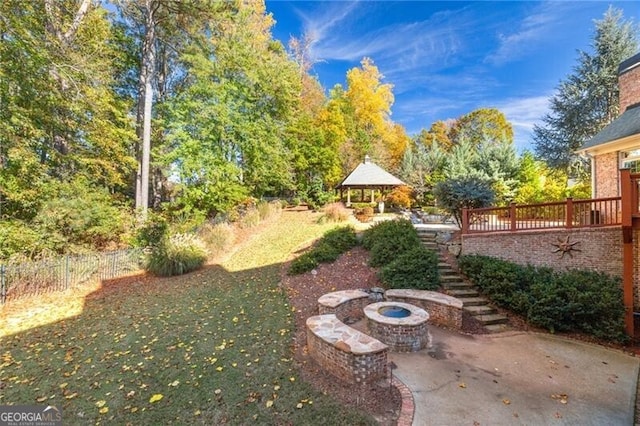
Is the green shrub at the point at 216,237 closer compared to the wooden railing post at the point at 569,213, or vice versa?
the wooden railing post at the point at 569,213

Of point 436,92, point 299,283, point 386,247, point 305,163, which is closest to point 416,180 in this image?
point 436,92

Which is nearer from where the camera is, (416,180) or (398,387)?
(398,387)

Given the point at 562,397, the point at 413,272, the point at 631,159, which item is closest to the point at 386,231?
the point at 413,272

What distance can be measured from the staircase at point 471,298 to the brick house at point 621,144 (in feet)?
22.6

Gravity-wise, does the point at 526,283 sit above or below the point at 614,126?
below

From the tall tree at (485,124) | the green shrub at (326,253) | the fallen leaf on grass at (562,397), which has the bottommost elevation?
the fallen leaf on grass at (562,397)

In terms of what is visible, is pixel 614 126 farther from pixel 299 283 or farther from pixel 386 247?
pixel 299 283

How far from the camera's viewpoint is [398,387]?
4203mm

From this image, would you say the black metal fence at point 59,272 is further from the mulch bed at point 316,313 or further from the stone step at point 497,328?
the stone step at point 497,328

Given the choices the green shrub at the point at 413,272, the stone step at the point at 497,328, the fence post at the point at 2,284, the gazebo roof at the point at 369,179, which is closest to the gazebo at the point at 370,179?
the gazebo roof at the point at 369,179

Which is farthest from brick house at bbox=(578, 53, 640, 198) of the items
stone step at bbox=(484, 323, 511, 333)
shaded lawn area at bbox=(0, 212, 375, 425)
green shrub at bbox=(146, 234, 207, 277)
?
green shrub at bbox=(146, 234, 207, 277)

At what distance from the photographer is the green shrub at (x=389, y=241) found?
29.7 ft

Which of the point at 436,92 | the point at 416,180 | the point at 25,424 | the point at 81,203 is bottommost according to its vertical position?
the point at 25,424

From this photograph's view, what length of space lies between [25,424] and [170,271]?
6.87 m
